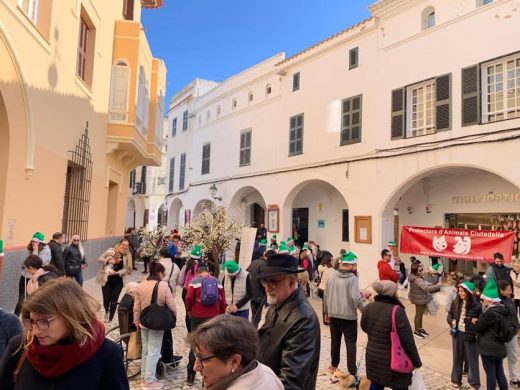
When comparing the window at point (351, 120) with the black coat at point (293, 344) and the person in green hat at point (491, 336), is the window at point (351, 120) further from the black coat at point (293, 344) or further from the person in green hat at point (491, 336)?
the black coat at point (293, 344)

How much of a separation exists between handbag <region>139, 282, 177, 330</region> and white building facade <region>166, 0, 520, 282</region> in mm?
A: 8686

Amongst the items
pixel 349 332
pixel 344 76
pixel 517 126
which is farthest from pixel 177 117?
pixel 349 332

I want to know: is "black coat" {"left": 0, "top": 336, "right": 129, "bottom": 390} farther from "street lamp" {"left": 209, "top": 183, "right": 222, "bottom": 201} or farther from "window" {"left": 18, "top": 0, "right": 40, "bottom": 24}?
"street lamp" {"left": 209, "top": 183, "right": 222, "bottom": 201}

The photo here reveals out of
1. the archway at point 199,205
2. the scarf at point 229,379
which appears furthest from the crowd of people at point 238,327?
the archway at point 199,205

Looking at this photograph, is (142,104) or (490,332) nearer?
(490,332)

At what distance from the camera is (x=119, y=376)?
1.93 m

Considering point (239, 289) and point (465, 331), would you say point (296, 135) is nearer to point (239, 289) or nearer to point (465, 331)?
point (239, 289)

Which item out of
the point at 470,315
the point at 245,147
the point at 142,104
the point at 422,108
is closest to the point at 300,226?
the point at 245,147

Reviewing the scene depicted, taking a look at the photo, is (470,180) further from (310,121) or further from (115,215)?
(115,215)

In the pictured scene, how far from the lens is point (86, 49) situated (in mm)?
11164

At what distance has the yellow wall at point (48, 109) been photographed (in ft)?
23.2

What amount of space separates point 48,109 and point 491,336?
900cm

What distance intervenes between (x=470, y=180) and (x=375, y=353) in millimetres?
9578

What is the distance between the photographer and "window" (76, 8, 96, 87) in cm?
1074
